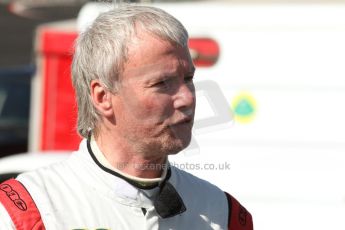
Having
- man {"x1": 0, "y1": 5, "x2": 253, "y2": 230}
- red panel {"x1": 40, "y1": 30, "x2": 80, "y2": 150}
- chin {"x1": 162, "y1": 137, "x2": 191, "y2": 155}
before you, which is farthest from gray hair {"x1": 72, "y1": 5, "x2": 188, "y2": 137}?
red panel {"x1": 40, "y1": 30, "x2": 80, "y2": 150}

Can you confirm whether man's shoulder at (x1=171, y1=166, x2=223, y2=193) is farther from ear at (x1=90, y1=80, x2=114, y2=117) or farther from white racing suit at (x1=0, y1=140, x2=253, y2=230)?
ear at (x1=90, y1=80, x2=114, y2=117)

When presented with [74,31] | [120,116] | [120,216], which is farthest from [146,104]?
[74,31]

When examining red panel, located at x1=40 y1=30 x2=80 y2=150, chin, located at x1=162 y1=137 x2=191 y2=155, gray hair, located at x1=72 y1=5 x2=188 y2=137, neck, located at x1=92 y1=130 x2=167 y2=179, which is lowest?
red panel, located at x1=40 y1=30 x2=80 y2=150

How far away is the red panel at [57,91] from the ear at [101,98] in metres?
2.58

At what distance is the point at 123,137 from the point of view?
220cm

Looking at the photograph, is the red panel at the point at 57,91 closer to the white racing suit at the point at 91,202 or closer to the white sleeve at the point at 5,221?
the white racing suit at the point at 91,202

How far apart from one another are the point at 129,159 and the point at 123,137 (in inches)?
1.9

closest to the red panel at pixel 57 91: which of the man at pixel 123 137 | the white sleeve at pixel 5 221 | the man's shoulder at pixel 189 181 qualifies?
the man's shoulder at pixel 189 181

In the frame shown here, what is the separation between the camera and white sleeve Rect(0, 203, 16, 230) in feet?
6.81

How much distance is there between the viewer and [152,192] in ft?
7.30

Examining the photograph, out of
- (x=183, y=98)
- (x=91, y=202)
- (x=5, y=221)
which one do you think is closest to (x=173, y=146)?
(x=183, y=98)

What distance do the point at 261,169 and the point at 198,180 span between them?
5.84 feet

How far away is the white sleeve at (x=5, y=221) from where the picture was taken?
2074 mm

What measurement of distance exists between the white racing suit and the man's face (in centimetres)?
10
